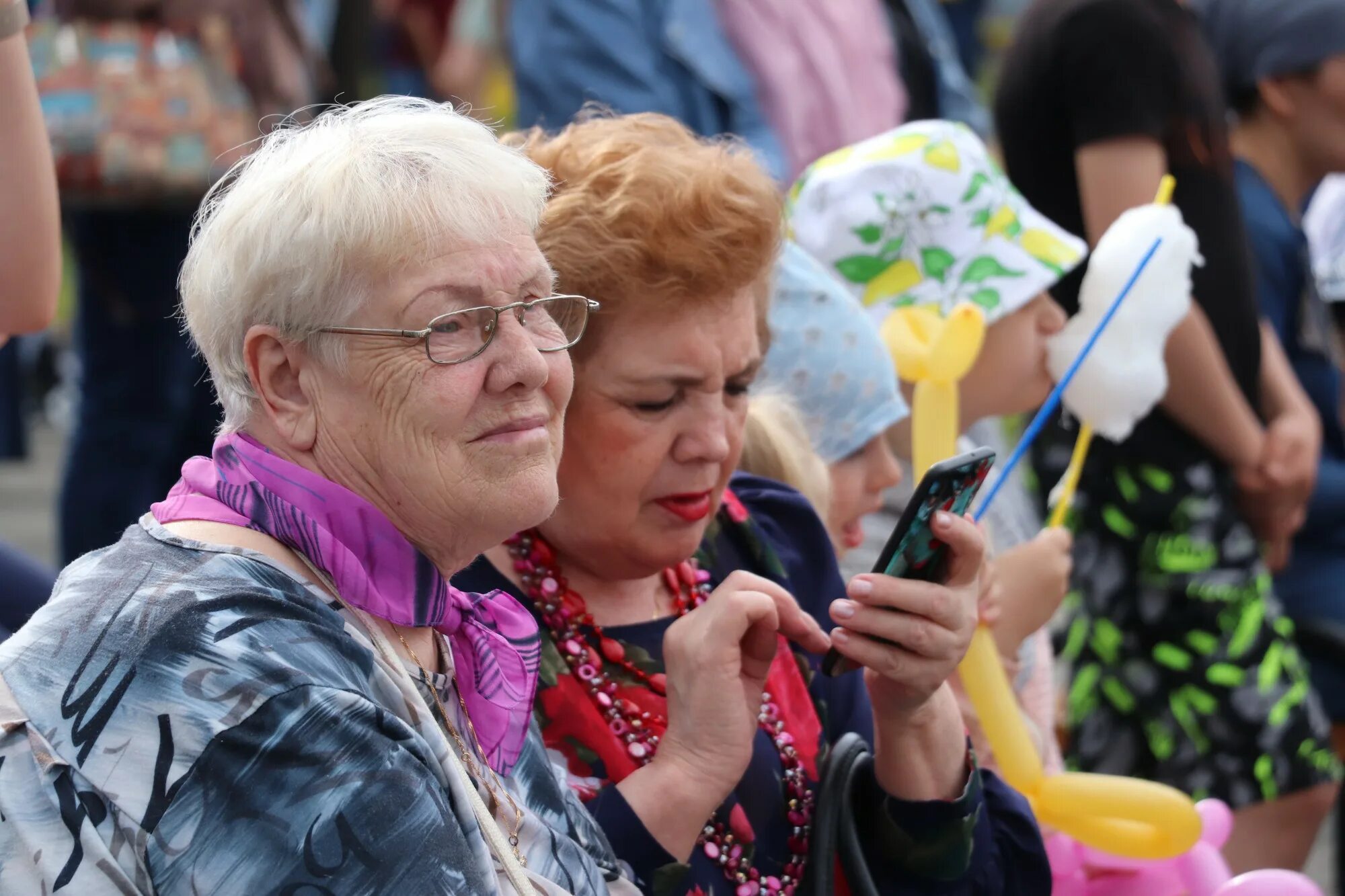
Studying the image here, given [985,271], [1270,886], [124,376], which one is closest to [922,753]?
[1270,886]

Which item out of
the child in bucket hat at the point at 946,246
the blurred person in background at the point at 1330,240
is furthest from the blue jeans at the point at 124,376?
the blurred person in background at the point at 1330,240

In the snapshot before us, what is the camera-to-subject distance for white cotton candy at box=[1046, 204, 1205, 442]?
243 centimetres

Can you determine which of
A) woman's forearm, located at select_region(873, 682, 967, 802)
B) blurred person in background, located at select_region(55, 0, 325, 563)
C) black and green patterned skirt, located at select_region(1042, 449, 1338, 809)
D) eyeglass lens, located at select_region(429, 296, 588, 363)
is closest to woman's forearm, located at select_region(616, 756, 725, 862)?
woman's forearm, located at select_region(873, 682, 967, 802)

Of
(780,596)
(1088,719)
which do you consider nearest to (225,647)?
(780,596)

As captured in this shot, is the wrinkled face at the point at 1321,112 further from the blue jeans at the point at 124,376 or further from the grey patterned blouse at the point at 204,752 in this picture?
the grey patterned blouse at the point at 204,752

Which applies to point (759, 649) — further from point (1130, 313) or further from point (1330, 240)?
point (1330, 240)

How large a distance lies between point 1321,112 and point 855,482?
176 cm

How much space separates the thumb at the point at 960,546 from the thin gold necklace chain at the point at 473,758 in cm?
55

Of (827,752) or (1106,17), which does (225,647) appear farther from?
(1106,17)

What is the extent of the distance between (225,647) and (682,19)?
2.95m

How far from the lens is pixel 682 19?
392 cm

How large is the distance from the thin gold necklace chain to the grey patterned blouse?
0.40ft

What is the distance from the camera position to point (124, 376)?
388 centimetres

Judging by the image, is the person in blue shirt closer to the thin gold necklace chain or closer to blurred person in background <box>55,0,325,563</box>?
blurred person in background <box>55,0,325,563</box>
